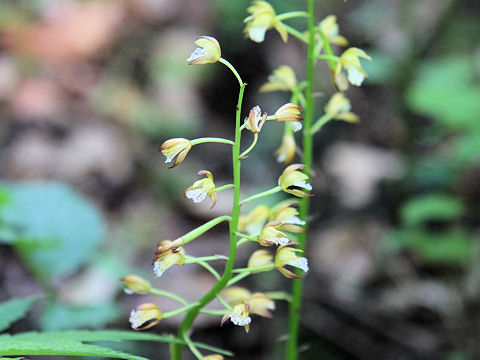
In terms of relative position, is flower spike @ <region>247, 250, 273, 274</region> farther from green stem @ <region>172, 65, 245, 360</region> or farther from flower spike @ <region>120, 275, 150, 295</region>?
flower spike @ <region>120, 275, 150, 295</region>

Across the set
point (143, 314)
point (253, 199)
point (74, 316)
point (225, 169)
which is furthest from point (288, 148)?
point (225, 169)

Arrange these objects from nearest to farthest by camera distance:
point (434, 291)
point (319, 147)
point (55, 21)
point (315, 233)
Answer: point (434, 291) < point (315, 233) < point (319, 147) < point (55, 21)

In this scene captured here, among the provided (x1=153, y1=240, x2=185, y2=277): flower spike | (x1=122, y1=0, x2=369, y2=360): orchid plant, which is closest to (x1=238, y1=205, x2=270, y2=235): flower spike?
(x1=122, y1=0, x2=369, y2=360): orchid plant

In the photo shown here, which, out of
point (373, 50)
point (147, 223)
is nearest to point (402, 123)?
point (373, 50)

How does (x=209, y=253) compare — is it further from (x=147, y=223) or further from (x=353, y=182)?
(x=353, y=182)

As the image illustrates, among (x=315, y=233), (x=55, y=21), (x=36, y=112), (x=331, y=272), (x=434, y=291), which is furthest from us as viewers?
(x=55, y=21)

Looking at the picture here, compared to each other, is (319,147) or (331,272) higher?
(319,147)

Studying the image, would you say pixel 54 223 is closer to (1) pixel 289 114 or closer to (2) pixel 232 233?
(2) pixel 232 233

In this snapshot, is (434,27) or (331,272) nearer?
(331,272)
